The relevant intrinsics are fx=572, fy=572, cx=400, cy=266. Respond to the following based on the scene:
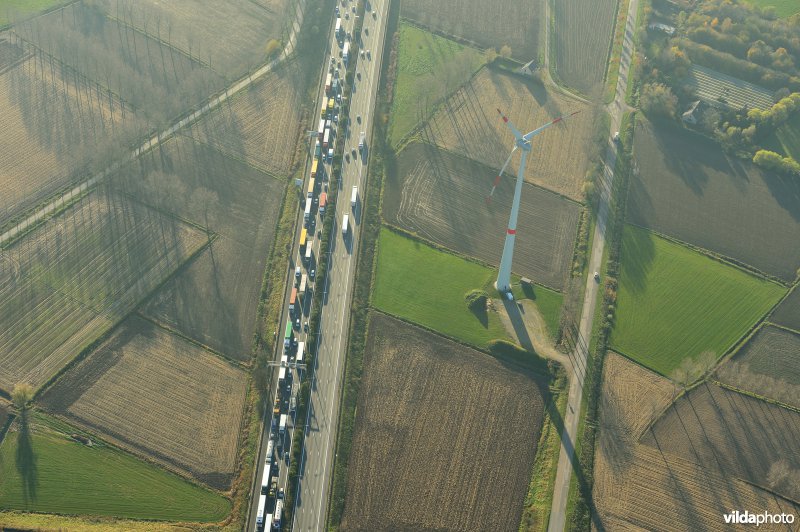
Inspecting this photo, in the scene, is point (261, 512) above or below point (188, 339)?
below

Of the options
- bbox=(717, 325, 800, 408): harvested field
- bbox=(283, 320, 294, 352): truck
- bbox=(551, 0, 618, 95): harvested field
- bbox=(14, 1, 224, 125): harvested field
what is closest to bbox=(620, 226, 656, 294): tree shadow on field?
bbox=(717, 325, 800, 408): harvested field

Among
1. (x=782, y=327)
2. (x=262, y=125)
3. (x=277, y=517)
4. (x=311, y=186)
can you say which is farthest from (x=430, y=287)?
(x=782, y=327)

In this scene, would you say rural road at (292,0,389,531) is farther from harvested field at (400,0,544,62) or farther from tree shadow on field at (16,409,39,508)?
tree shadow on field at (16,409,39,508)

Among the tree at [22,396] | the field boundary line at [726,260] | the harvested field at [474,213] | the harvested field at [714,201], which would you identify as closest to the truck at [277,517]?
the tree at [22,396]

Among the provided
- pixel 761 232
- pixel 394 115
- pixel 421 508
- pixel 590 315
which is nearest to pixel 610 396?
pixel 590 315

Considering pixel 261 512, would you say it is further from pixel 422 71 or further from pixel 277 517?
pixel 422 71

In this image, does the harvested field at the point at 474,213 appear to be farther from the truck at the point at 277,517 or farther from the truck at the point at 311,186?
the truck at the point at 277,517

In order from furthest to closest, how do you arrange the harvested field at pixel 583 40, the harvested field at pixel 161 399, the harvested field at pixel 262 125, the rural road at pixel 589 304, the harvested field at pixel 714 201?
the harvested field at pixel 583 40 < the harvested field at pixel 262 125 < the harvested field at pixel 714 201 < the harvested field at pixel 161 399 < the rural road at pixel 589 304
